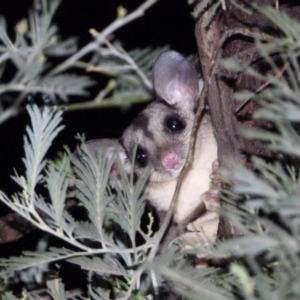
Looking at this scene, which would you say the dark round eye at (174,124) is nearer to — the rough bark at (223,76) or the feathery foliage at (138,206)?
the rough bark at (223,76)

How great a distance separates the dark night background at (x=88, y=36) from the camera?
12.1 feet

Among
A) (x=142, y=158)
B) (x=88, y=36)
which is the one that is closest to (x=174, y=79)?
(x=142, y=158)

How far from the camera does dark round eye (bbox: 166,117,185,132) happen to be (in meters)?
3.50

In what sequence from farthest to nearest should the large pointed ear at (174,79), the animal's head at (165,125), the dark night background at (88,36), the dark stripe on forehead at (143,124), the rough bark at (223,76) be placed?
the dark night background at (88,36)
the dark stripe on forehead at (143,124)
the animal's head at (165,125)
the large pointed ear at (174,79)
the rough bark at (223,76)

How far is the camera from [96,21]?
163 inches

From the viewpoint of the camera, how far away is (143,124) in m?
3.53

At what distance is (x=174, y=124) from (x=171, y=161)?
1.10 ft

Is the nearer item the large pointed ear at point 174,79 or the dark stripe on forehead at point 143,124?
the large pointed ear at point 174,79

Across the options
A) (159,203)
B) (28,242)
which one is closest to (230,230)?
(159,203)

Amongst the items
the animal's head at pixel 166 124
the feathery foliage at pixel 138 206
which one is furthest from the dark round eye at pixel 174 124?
the feathery foliage at pixel 138 206

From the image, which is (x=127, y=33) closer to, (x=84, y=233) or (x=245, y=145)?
(x=245, y=145)

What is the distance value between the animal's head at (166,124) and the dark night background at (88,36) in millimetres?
140

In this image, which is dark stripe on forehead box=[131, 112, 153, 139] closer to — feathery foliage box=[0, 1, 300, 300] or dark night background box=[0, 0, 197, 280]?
dark night background box=[0, 0, 197, 280]

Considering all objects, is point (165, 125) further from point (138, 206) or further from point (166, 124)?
point (138, 206)
